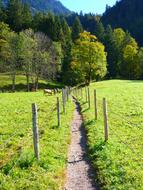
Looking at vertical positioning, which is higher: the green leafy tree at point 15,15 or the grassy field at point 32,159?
the green leafy tree at point 15,15

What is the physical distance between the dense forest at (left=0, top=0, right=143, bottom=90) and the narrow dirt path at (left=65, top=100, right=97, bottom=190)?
3006 inches

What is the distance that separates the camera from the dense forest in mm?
99438

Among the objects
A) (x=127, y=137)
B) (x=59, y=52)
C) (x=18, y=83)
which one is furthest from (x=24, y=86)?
(x=127, y=137)

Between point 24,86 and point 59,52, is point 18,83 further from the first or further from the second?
point 59,52

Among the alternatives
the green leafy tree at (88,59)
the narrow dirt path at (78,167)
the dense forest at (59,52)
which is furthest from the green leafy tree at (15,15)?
the narrow dirt path at (78,167)

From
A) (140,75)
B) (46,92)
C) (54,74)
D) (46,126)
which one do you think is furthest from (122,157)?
(140,75)

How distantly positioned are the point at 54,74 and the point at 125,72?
992 inches

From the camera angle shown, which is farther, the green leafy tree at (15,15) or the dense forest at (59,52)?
the green leafy tree at (15,15)

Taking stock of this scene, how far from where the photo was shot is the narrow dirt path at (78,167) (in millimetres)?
13984

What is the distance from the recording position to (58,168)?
51.1 feet

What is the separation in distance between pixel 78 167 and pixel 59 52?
367ft

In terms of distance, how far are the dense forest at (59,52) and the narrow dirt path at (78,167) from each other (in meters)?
76.4

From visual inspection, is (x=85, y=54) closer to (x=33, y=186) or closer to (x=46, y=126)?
(x=46, y=126)

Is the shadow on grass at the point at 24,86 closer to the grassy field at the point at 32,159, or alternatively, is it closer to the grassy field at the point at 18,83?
the grassy field at the point at 18,83
